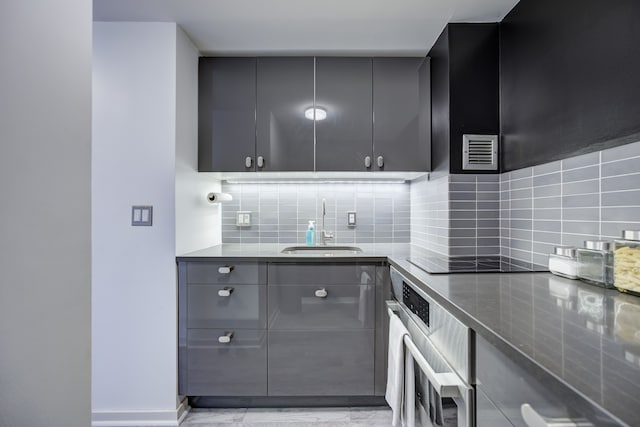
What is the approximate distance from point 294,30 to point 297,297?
153cm

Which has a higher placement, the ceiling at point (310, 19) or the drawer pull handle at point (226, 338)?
the ceiling at point (310, 19)

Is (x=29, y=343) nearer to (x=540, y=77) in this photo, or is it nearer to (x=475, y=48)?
(x=540, y=77)

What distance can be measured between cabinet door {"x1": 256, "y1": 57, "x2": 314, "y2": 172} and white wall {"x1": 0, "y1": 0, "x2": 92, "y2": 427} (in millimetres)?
1243

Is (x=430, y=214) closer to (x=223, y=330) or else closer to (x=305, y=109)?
(x=305, y=109)

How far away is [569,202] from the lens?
131 centimetres

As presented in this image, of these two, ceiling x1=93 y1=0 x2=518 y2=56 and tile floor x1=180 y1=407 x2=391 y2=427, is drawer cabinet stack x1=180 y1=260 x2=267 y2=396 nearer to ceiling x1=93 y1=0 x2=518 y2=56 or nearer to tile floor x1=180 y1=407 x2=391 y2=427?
tile floor x1=180 y1=407 x2=391 y2=427

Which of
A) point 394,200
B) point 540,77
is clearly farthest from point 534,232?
point 394,200

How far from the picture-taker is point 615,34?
41.8 inches

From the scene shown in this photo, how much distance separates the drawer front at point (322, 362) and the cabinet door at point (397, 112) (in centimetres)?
109

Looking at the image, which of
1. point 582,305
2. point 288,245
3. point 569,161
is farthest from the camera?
point 288,245

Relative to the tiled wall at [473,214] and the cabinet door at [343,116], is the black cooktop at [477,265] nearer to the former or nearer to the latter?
the tiled wall at [473,214]

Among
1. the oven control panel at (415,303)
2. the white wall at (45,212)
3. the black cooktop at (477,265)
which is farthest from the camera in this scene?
the black cooktop at (477,265)

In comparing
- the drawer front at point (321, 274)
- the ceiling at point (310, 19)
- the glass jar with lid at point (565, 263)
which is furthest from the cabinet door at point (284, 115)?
the glass jar with lid at point (565, 263)

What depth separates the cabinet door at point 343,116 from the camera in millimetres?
2037
